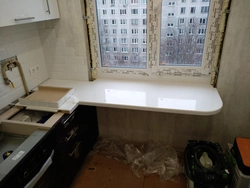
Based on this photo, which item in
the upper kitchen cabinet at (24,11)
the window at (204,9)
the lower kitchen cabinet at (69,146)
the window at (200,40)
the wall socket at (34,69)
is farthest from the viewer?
the wall socket at (34,69)

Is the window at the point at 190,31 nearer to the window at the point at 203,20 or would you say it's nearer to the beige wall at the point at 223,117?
the window at the point at 203,20

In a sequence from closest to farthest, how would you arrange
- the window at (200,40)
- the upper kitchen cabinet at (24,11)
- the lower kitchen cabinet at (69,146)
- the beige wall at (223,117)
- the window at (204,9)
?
the upper kitchen cabinet at (24,11) → the lower kitchen cabinet at (69,146) → the beige wall at (223,117) → the window at (204,9) → the window at (200,40)

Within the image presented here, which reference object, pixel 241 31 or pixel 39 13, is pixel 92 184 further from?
pixel 241 31

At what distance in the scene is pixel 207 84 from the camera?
1908mm

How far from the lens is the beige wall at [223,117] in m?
1.59

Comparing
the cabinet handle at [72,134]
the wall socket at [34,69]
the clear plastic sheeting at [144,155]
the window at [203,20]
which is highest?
the window at [203,20]

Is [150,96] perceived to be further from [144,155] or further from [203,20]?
[203,20]

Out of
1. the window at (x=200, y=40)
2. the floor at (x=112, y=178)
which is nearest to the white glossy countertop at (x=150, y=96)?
the window at (x=200, y=40)

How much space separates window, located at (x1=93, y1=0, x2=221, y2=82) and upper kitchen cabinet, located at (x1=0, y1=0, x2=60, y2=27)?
0.43 meters

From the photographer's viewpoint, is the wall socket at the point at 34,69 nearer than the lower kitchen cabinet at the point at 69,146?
No

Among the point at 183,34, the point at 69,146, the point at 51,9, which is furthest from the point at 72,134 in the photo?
the point at 183,34

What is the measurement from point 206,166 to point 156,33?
51.3 inches

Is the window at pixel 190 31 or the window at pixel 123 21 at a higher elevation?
the window at pixel 123 21

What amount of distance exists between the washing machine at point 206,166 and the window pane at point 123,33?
0.99m
